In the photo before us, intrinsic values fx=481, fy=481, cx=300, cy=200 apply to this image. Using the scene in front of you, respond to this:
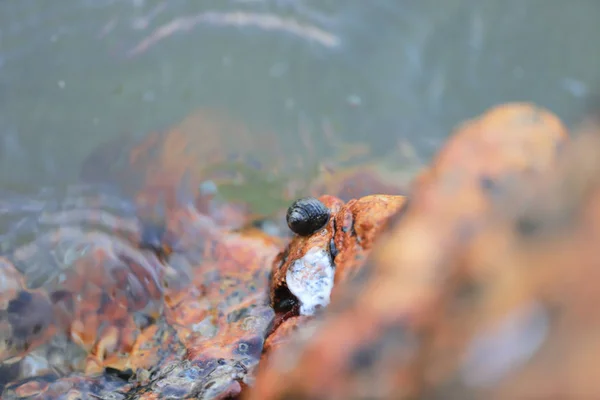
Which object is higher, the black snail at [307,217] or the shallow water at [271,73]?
the shallow water at [271,73]

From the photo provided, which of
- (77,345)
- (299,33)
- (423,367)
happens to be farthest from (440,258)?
(299,33)

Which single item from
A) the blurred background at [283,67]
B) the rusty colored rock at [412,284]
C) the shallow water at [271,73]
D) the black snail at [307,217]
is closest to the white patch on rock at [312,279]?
the black snail at [307,217]

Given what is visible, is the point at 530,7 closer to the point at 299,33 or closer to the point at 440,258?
the point at 299,33

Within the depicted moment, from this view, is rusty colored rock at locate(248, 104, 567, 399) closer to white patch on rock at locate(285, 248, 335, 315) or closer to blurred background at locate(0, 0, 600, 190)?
white patch on rock at locate(285, 248, 335, 315)

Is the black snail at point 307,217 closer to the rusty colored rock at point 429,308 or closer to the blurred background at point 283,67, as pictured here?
the rusty colored rock at point 429,308

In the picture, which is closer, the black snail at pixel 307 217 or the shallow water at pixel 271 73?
the black snail at pixel 307 217

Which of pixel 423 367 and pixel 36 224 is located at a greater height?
pixel 36 224

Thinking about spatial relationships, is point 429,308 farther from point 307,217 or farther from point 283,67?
point 283,67
